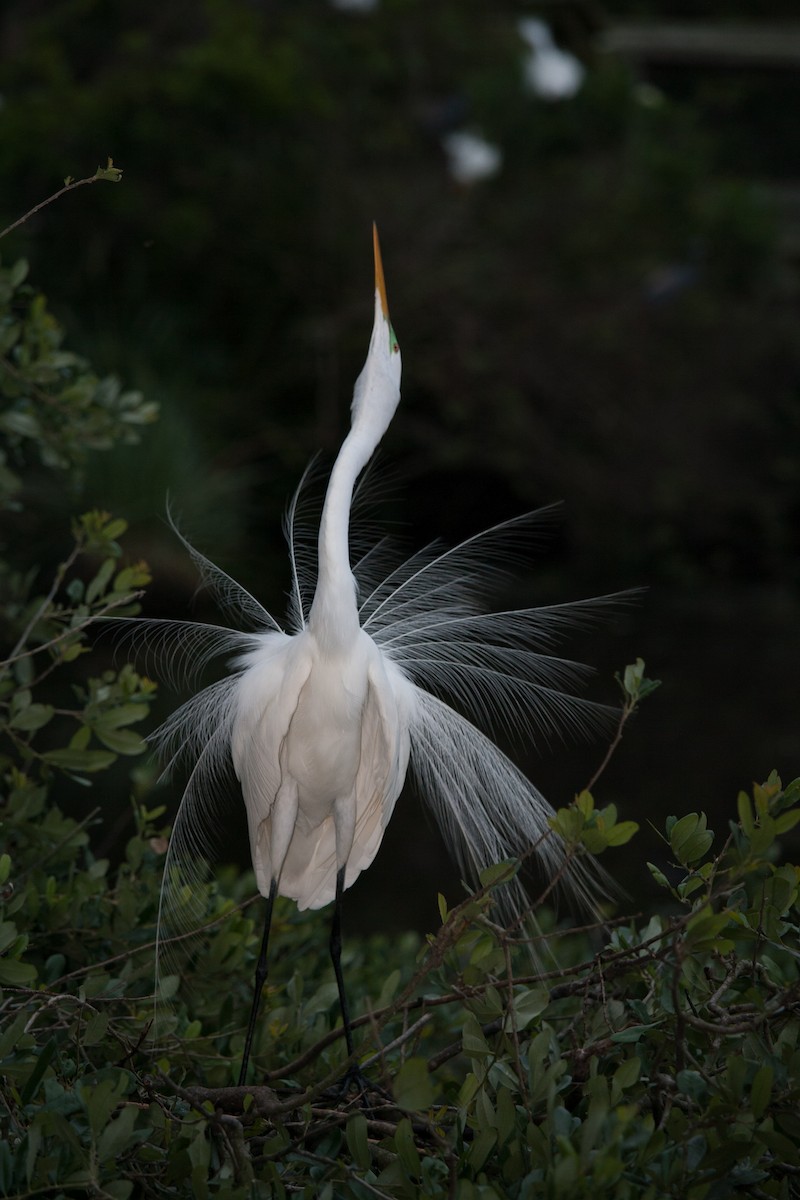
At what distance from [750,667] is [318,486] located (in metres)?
4.17

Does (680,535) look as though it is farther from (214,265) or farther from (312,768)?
(312,768)

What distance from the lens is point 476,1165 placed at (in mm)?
1584

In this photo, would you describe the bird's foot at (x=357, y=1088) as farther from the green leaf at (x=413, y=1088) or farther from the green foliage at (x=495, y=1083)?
the green leaf at (x=413, y=1088)

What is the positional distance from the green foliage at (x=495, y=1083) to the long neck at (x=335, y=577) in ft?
1.91

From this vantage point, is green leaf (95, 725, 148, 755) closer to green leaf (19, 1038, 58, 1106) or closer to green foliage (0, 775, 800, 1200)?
green foliage (0, 775, 800, 1200)

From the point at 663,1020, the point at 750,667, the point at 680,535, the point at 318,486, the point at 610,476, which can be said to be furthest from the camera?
the point at 680,535

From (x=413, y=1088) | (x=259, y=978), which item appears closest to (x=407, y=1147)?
(x=413, y=1088)

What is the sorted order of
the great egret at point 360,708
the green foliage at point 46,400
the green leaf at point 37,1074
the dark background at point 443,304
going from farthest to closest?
the dark background at point 443,304, the green foliage at point 46,400, the great egret at point 360,708, the green leaf at point 37,1074

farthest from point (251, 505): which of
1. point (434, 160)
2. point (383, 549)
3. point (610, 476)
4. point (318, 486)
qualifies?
point (383, 549)

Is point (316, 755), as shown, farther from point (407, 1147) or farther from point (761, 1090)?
point (761, 1090)

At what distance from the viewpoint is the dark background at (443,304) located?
936cm

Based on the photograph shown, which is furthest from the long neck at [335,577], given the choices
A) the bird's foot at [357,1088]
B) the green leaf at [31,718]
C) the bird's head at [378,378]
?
the bird's foot at [357,1088]

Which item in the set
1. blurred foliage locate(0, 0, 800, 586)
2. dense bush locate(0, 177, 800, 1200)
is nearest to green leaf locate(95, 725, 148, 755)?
dense bush locate(0, 177, 800, 1200)

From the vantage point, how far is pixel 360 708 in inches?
89.4
